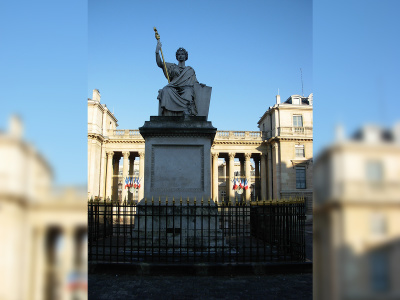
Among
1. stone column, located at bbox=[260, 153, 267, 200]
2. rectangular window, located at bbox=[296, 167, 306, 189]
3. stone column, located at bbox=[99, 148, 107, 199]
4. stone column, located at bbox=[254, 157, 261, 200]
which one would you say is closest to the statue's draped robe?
rectangular window, located at bbox=[296, 167, 306, 189]

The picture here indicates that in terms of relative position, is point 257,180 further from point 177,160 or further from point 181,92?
point 177,160

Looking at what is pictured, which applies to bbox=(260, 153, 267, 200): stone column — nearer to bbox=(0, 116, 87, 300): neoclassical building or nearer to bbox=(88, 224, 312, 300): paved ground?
bbox=(88, 224, 312, 300): paved ground

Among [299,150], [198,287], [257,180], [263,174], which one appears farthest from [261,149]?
[198,287]

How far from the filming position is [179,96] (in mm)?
11742

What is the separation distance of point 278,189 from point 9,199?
5571 cm

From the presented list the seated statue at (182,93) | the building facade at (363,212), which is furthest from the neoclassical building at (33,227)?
the seated statue at (182,93)

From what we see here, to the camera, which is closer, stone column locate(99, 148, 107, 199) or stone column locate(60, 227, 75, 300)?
stone column locate(60, 227, 75, 300)

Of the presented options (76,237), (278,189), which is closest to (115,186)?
(278,189)

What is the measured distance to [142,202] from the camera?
10.2m

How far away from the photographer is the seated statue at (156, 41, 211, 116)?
11.6m

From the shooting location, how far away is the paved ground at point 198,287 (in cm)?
668

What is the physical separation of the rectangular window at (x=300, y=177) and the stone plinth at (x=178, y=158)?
47283 millimetres

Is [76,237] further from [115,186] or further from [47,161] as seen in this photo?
[115,186]

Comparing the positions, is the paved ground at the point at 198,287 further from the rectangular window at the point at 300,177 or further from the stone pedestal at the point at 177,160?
the rectangular window at the point at 300,177
